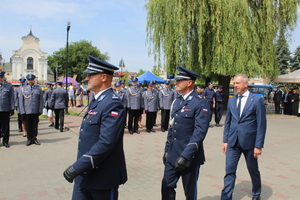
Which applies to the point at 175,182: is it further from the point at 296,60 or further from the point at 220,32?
the point at 296,60

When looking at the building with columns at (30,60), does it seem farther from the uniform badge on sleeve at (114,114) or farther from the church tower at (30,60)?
the uniform badge on sleeve at (114,114)

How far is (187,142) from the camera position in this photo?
3.34 m

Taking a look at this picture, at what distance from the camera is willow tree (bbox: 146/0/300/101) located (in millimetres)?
15992

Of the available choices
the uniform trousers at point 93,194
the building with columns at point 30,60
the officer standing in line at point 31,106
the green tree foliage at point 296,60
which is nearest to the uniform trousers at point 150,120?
the officer standing in line at point 31,106

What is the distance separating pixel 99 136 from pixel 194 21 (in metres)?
15.5

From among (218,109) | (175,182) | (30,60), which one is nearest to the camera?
(175,182)

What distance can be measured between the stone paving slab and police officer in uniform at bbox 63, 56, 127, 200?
1.98m

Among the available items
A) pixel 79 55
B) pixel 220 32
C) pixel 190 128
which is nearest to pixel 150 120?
pixel 190 128

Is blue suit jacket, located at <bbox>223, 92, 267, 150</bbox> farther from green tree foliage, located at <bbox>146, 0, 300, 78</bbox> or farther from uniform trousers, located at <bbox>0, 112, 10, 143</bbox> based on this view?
green tree foliage, located at <bbox>146, 0, 300, 78</bbox>

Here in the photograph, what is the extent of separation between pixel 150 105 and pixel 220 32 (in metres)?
7.84

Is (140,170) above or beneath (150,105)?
beneath

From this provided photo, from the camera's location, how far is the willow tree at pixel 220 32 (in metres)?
16.0

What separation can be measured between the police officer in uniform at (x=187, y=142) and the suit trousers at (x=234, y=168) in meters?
0.71

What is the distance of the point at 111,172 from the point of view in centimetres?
248
